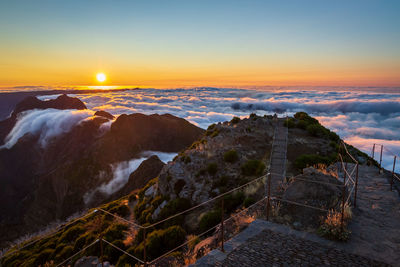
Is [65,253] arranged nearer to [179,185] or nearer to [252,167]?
[179,185]

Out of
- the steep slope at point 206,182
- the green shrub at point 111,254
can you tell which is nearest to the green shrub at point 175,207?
the steep slope at point 206,182

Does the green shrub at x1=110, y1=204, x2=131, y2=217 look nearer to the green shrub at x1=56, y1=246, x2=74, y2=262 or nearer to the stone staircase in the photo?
the green shrub at x1=56, y1=246, x2=74, y2=262

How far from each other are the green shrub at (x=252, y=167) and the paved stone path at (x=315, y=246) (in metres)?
9.47

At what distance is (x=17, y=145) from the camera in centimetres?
19125

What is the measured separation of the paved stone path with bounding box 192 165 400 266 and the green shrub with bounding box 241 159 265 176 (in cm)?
947

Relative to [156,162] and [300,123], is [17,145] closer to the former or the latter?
[156,162]

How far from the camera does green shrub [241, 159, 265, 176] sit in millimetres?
18922

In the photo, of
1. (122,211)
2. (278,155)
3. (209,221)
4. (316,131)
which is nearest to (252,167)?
(278,155)

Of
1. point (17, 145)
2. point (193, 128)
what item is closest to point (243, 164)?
point (193, 128)

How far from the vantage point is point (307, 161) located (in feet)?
61.4

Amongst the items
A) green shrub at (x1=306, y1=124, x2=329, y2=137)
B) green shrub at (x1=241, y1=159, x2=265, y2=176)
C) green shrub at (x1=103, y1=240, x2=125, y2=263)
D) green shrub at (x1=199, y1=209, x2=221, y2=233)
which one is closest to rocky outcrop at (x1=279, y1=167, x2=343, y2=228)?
green shrub at (x1=199, y1=209, x2=221, y2=233)

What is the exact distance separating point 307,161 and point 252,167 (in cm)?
400

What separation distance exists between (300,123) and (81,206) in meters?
116

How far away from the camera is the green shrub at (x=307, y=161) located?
18.3 meters
